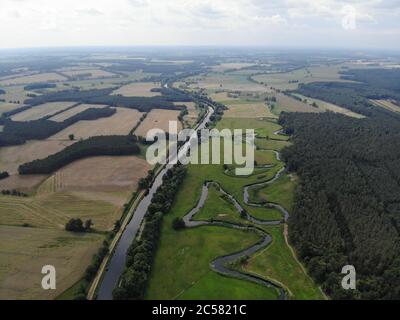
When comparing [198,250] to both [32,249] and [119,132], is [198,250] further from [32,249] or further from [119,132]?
[119,132]

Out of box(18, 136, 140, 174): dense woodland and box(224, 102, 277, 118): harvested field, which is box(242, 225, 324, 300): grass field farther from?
box(224, 102, 277, 118): harvested field

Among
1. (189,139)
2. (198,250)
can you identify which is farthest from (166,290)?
(189,139)

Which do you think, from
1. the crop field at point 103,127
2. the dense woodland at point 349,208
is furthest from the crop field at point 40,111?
the dense woodland at point 349,208

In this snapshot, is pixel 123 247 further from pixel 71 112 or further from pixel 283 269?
pixel 71 112

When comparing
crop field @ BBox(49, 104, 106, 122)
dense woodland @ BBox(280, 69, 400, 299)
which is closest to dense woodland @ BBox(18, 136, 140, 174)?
dense woodland @ BBox(280, 69, 400, 299)

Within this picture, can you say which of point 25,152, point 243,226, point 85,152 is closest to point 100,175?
point 85,152

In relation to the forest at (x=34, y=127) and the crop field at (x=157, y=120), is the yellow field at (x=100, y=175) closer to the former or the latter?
the crop field at (x=157, y=120)
